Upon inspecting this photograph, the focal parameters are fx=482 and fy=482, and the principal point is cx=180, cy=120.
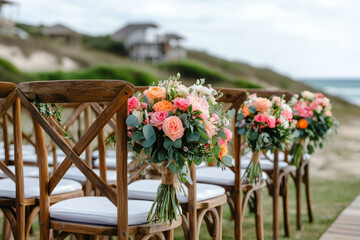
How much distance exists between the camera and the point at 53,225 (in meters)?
1.81

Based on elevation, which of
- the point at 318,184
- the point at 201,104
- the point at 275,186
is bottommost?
the point at 318,184

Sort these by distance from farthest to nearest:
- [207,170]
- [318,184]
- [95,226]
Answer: [318,184] → [207,170] → [95,226]

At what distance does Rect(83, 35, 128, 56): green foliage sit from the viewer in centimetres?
3475

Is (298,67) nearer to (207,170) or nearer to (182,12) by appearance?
(182,12)

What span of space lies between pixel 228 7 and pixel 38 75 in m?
24.5

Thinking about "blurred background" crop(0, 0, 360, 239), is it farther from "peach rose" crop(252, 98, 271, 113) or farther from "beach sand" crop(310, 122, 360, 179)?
"peach rose" crop(252, 98, 271, 113)

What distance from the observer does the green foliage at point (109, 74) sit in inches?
826

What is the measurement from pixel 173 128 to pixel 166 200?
0.98 feet

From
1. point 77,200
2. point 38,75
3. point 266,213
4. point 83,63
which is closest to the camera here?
point 77,200

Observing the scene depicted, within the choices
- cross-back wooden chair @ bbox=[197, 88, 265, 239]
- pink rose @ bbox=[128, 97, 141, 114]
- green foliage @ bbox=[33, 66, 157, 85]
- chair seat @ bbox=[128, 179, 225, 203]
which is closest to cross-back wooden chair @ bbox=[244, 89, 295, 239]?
cross-back wooden chair @ bbox=[197, 88, 265, 239]

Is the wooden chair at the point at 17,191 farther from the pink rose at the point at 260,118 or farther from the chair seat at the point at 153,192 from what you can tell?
the pink rose at the point at 260,118

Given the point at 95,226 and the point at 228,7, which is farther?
the point at 228,7

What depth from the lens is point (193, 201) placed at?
217 cm

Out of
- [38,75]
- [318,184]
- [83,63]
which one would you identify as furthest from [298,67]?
[318,184]
